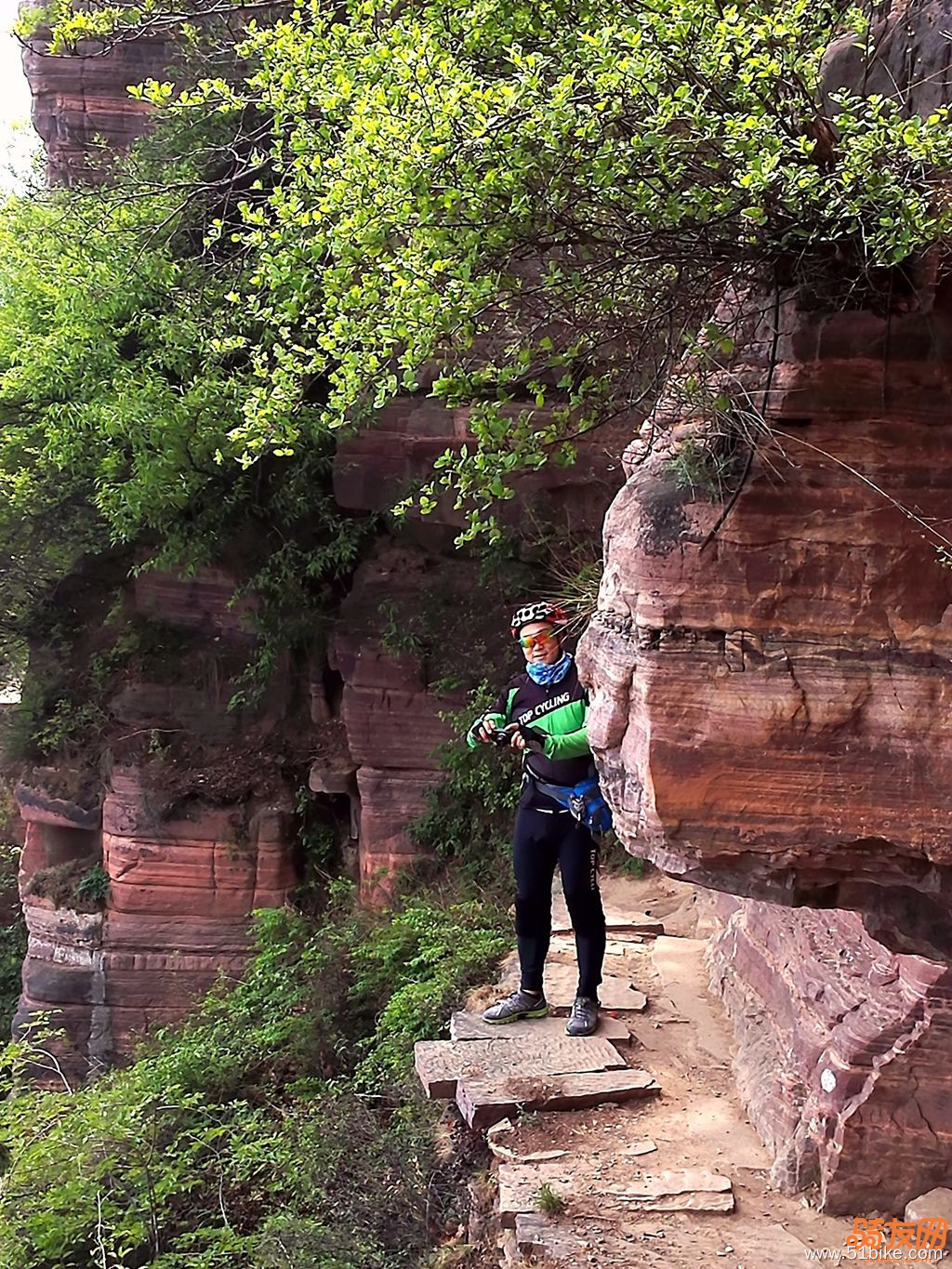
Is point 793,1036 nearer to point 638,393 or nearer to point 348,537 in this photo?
point 638,393

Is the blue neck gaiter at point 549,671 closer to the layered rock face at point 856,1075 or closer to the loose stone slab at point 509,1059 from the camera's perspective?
the layered rock face at point 856,1075

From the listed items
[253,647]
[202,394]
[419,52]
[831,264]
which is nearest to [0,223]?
[202,394]

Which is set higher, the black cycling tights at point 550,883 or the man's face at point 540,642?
the man's face at point 540,642

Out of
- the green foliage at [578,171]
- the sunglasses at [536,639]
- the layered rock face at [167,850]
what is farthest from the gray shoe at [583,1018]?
the layered rock face at [167,850]

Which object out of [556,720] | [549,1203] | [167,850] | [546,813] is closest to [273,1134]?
[549,1203]

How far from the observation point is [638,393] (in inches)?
136

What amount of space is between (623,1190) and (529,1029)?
126 centimetres

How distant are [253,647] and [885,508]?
363 inches

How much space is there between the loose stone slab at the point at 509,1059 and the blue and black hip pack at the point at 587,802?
3.93ft

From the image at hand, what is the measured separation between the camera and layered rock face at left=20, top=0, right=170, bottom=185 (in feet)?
37.0

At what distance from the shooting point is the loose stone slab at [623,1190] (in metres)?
3.89

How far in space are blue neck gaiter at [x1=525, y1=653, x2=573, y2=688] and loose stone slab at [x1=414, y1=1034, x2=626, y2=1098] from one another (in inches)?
75.0

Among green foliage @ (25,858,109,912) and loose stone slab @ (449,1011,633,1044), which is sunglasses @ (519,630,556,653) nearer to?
loose stone slab @ (449,1011,633,1044)

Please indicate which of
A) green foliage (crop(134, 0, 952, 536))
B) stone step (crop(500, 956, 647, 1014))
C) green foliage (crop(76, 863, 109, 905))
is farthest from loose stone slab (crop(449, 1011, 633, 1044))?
green foliage (crop(76, 863, 109, 905))
